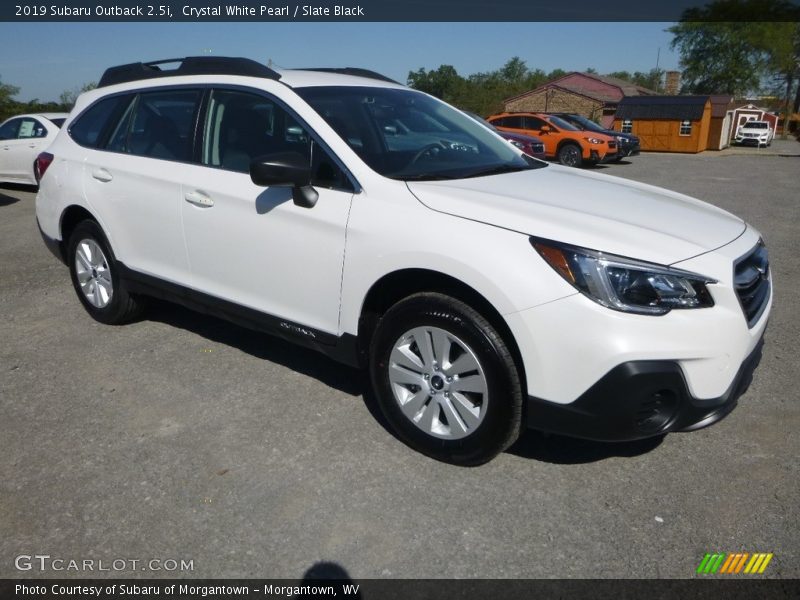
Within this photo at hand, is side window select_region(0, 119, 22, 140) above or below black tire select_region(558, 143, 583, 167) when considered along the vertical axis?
above

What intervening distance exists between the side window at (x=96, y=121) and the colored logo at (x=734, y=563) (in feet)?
14.3

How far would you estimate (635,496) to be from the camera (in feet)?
9.54

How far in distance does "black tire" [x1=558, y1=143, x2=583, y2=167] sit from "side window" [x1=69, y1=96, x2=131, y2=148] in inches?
669

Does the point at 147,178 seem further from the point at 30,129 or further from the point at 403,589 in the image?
the point at 30,129

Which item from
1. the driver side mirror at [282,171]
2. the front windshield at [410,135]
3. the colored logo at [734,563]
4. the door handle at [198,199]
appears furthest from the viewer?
the door handle at [198,199]

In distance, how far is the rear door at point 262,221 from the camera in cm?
330

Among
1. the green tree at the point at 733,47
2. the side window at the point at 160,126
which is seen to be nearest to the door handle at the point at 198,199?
the side window at the point at 160,126

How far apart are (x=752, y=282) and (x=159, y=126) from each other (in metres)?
3.55

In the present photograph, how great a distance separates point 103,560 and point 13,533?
0.47 m

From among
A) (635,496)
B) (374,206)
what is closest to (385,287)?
(374,206)

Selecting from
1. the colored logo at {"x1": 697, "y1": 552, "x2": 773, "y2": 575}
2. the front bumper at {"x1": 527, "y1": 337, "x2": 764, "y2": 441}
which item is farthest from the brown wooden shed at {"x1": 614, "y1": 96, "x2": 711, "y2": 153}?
the colored logo at {"x1": 697, "y1": 552, "x2": 773, "y2": 575}

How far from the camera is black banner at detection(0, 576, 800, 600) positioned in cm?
237

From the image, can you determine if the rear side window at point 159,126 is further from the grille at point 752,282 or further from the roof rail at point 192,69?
the grille at point 752,282

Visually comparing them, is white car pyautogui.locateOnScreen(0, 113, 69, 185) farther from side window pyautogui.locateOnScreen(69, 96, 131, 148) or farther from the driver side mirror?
the driver side mirror
